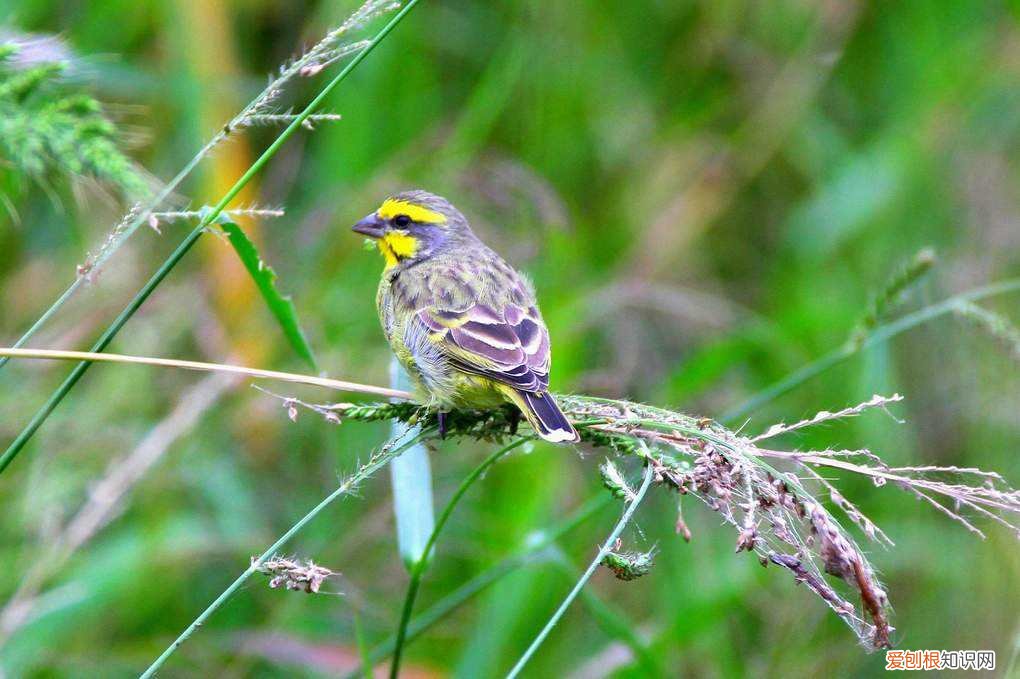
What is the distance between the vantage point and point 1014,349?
2635 millimetres

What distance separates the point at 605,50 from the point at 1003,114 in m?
2.01

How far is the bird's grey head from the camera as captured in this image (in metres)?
3.95

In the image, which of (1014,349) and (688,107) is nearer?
(1014,349)

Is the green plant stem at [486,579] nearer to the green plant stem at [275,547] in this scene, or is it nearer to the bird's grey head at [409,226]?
the green plant stem at [275,547]

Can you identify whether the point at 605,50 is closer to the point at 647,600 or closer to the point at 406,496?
the point at 647,600

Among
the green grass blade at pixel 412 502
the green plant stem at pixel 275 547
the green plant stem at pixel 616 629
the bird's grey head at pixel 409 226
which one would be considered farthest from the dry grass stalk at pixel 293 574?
the bird's grey head at pixel 409 226

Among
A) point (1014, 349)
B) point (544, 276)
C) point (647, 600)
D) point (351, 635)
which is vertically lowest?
point (647, 600)

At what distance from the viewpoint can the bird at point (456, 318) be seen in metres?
2.93

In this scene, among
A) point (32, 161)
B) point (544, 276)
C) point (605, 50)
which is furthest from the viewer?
point (605, 50)

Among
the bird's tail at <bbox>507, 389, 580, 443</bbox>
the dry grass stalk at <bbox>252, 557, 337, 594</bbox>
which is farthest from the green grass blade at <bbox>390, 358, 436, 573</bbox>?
the dry grass stalk at <bbox>252, 557, 337, 594</bbox>

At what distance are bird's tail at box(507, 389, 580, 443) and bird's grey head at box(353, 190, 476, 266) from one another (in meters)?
1.25

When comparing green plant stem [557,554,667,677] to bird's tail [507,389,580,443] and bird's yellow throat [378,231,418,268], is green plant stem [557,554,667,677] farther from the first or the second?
bird's yellow throat [378,231,418,268]

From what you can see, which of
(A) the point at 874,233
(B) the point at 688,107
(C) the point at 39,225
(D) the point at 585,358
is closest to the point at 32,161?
(C) the point at 39,225

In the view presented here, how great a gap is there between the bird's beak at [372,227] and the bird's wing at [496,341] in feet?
2.12
